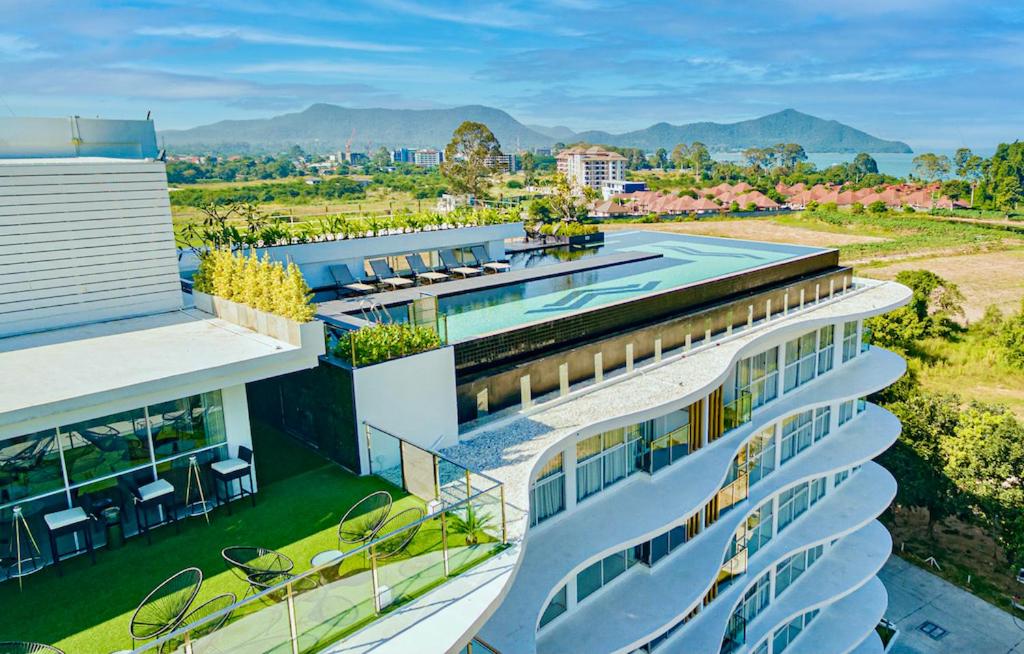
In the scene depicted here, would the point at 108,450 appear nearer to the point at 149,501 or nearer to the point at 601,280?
the point at 149,501

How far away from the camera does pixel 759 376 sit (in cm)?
1742

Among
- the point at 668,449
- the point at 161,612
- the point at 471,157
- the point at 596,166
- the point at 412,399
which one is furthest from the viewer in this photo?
the point at 596,166

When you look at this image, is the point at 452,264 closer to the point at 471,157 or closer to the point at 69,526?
the point at 69,526

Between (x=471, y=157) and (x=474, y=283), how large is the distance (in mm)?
26055

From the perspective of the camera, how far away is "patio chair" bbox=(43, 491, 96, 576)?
8.22 m

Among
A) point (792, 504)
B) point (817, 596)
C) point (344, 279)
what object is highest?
point (344, 279)

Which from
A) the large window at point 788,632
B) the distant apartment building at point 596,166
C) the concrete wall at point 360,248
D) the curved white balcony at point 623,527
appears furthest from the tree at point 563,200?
the distant apartment building at point 596,166

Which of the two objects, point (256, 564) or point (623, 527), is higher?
point (256, 564)

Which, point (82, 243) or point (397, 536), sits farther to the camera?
point (82, 243)

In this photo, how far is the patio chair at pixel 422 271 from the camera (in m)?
20.4

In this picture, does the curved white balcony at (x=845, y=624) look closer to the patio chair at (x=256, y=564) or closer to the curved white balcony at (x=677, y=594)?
the curved white balcony at (x=677, y=594)

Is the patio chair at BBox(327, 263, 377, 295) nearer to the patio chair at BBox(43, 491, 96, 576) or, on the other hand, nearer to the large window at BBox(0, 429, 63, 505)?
the large window at BBox(0, 429, 63, 505)

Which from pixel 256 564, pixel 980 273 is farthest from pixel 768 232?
pixel 256 564

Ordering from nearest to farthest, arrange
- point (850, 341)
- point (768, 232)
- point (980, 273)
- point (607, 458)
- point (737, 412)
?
point (607, 458)
point (737, 412)
point (850, 341)
point (980, 273)
point (768, 232)
